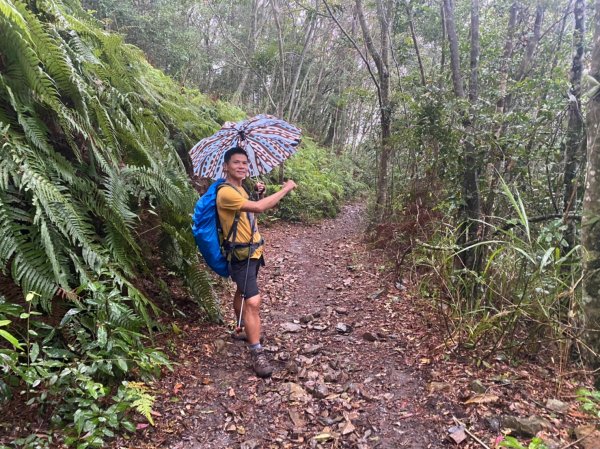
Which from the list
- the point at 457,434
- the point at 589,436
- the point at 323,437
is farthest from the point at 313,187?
the point at 589,436

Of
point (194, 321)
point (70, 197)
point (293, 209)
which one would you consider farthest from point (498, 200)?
point (293, 209)

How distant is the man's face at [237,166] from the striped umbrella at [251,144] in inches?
16.1

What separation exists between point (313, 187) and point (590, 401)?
10.8 m

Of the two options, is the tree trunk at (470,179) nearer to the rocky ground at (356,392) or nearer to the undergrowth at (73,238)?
the rocky ground at (356,392)

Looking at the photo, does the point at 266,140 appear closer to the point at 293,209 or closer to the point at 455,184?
the point at 455,184

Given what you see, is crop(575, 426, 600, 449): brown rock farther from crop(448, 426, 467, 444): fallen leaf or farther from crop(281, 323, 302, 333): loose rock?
crop(281, 323, 302, 333): loose rock

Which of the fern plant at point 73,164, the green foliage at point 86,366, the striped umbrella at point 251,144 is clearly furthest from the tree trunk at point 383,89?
the green foliage at point 86,366

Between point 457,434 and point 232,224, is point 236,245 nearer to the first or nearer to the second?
point 232,224

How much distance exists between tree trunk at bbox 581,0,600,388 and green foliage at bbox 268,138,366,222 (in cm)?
811

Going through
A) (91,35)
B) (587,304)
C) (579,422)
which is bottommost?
(579,422)

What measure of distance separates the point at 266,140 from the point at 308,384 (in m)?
2.42

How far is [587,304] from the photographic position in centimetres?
287

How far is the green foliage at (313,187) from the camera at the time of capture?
1133 centimetres

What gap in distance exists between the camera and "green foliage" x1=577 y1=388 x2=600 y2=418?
251 cm
